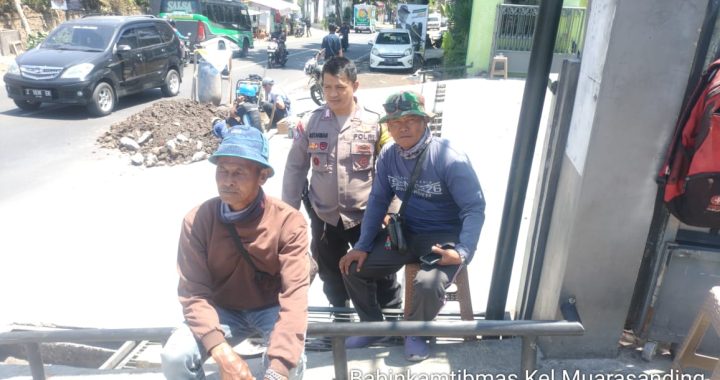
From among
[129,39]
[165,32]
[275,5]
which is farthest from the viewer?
[275,5]

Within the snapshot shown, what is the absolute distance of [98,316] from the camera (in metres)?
4.09

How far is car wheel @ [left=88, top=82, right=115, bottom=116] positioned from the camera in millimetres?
10867

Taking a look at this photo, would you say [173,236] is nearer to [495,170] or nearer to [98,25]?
[495,170]

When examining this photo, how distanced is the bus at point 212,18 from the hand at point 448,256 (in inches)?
818

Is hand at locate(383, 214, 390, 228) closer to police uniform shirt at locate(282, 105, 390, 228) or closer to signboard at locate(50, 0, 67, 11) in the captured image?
police uniform shirt at locate(282, 105, 390, 228)

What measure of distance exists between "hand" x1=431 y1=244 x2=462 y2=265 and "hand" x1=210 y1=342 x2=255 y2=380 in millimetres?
1075

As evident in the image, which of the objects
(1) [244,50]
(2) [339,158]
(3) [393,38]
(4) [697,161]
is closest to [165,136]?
(2) [339,158]

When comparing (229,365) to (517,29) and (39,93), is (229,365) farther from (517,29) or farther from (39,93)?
(517,29)

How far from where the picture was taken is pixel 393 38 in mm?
20359

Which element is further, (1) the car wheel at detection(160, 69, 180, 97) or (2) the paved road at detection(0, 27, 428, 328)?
(1) the car wheel at detection(160, 69, 180, 97)

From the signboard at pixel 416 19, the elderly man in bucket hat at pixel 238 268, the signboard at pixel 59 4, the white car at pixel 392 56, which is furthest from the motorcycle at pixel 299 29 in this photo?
the elderly man in bucket hat at pixel 238 268

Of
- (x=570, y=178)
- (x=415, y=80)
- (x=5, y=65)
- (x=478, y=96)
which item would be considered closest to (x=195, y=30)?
(x=5, y=65)

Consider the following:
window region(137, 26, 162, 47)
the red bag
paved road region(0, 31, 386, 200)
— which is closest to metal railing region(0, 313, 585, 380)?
the red bag

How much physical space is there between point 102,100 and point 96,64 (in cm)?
77
